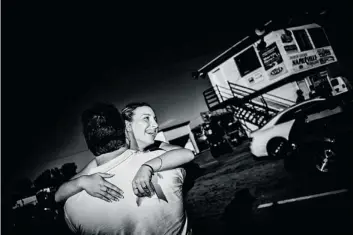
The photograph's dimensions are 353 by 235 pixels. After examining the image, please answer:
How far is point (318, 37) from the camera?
69.8 ft

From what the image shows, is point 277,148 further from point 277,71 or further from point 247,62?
point 247,62

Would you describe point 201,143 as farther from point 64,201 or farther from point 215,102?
point 64,201

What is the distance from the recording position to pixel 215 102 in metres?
23.8

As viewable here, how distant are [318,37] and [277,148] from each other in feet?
62.9

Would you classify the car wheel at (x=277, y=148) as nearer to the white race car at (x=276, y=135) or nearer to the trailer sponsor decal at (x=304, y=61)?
the white race car at (x=276, y=135)

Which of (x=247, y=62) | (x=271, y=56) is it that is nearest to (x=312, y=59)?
(x=271, y=56)

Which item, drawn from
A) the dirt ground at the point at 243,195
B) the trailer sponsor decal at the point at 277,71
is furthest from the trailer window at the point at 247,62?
the dirt ground at the point at 243,195

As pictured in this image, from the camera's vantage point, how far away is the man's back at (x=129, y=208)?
1359 mm

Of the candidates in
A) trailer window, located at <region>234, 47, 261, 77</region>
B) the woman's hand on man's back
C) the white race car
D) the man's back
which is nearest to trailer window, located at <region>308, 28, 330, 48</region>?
trailer window, located at <region>234, 47, 261, 77</region>

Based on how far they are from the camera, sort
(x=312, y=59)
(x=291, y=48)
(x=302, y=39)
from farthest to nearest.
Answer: (x=302, y=39)
(x=312, y=59)
(x=291, y=48)

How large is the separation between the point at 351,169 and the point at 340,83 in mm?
16591

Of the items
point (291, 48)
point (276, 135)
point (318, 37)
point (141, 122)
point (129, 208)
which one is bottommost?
point (276, 135)

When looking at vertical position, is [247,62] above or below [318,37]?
above

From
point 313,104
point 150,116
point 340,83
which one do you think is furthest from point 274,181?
point 340,83
